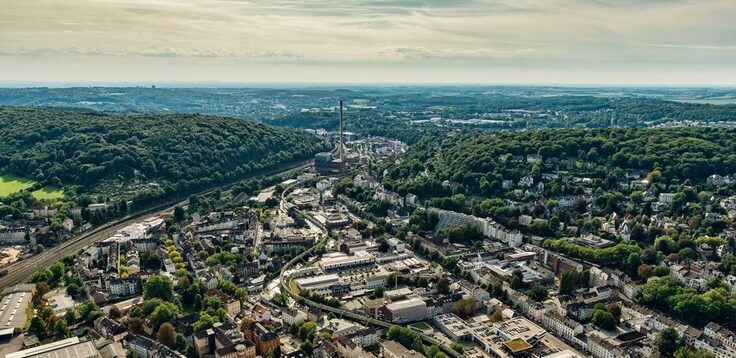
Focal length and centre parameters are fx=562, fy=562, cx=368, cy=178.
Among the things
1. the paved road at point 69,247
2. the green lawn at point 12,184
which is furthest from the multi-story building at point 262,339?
the green lawn at point 12,184

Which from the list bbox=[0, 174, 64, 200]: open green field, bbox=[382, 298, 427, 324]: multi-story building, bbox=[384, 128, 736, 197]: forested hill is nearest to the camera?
bbox=[382, 298, 427, 324]: multi-story building

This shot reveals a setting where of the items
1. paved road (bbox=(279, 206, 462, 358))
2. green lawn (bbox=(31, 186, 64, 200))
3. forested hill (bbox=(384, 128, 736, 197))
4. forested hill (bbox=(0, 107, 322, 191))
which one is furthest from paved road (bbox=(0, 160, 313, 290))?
forested hill (bbox=(384, 128, 736, 197))

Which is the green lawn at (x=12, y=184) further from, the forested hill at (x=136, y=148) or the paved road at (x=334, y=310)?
the paved road at (x=334, y=310)

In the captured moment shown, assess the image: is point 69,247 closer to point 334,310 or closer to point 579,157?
point 334,310

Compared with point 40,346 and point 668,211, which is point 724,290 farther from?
point 40,346

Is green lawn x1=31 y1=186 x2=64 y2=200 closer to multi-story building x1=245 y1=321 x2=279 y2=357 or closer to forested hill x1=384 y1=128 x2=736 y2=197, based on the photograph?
forested hill x1=384 y1=128 x2=736 y2=197

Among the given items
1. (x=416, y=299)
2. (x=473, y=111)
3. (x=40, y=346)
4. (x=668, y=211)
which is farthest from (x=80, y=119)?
(x=473, y=111)
